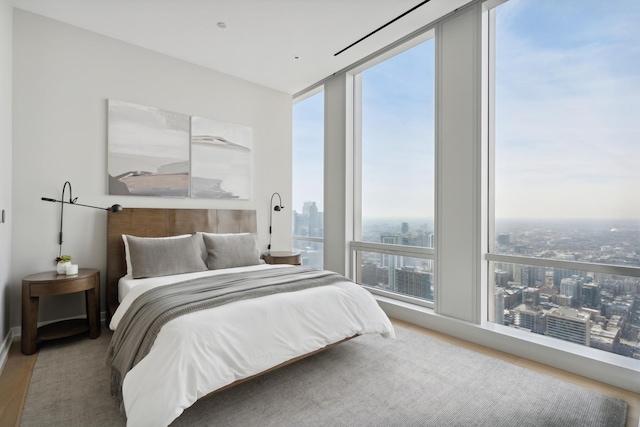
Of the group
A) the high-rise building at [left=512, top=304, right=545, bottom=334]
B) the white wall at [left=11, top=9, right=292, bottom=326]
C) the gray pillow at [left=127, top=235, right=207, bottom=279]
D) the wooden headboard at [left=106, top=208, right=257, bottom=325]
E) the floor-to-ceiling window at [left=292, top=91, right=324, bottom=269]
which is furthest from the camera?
the floor-to-ceiling window at [left=292, top=91, right=324, bottom=269]

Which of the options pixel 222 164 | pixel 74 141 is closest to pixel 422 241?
pixel 222 164

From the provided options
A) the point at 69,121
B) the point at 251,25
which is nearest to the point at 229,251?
the point at 69,121

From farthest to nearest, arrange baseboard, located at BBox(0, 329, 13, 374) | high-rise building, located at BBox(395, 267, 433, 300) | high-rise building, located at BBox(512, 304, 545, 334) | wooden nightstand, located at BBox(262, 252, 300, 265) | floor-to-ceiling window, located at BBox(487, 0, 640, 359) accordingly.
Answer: wooden nightstand, located at BBox(262, 252, 300, 265), high-rise building, located at BBox(395, 267, 433, 300), high-rise building, located at BBox(512, 304, 545, 334), baseboard, located at BBox(0, 329, 13, 374), floor-to-ceiling window, located at BBox(487, 0, 640, 359)

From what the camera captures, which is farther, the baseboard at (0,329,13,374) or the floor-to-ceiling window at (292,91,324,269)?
the floor-to-ceiling window at (292,91,324,269)

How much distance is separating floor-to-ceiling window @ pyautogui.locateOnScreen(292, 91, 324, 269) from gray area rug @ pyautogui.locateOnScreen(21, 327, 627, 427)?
2.36 metres

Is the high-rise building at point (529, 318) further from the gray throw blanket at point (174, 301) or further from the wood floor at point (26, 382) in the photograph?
the gray throw blanket at point (174, 301)

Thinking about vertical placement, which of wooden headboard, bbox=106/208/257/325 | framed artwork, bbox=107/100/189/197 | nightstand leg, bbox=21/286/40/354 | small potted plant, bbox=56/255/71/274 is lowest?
nightstand leg, bbox=21/286/40/354

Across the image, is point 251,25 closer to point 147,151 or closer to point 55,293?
point 147,151

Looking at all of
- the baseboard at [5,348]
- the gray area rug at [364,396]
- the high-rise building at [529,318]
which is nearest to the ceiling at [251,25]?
the high-rise building at [529,318]

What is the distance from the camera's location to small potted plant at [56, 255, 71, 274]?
2.85 metres

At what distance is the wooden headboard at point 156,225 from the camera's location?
3.33 m

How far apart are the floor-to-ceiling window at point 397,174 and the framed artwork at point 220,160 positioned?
60.6 inches

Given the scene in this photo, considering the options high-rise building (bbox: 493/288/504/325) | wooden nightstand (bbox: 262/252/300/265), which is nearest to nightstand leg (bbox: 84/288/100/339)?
wooden nightstand (bbox: 262/252/300/265)

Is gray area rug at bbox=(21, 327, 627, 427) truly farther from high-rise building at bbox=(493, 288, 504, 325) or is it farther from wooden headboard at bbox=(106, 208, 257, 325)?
wooden headboard at bbox=(106, 208, 257, 325)
